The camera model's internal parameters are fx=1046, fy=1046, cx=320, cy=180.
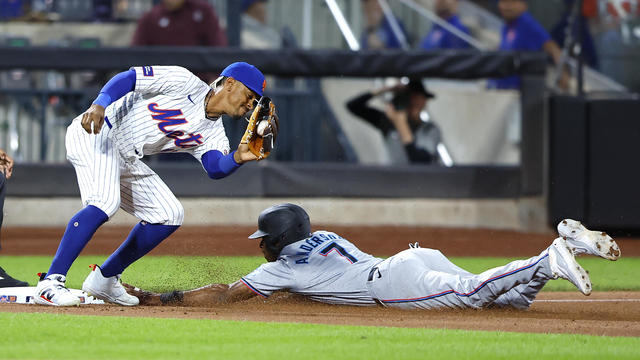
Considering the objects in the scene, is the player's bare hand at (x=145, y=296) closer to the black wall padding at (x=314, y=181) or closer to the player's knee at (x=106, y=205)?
the player's knee at (x=106, y=205)

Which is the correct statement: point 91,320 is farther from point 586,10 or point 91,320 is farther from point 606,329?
point 586,10

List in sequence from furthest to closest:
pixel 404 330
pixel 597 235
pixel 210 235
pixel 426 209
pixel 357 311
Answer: pixel 426 209 → pixel 210 235 → pixel 357 311 → pixel 597 235 → pixel 404 330

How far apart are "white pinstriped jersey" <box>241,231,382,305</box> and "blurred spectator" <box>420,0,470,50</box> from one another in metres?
7.49

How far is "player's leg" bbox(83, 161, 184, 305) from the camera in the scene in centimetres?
598

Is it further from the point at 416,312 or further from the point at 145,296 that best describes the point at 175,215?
the point at 416,312

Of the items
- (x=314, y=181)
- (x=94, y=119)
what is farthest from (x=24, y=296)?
(x=314, y=181)

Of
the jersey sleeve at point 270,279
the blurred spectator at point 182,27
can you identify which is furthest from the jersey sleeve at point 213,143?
the blurred spectator at point 182,27

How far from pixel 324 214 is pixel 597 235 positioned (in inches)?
263

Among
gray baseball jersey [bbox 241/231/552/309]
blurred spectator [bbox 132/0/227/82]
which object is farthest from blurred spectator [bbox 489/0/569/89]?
gray baseball jersey [bbox 241/231/552/309]

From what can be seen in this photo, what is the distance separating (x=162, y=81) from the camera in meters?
5.88

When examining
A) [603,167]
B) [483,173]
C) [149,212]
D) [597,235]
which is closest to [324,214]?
[483,173]

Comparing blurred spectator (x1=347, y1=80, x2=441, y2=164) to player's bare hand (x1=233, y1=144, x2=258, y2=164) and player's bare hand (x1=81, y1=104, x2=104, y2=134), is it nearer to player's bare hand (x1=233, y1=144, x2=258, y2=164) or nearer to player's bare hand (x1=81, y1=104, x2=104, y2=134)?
player's bare hand (x1=233, y1=144, x2=258, y2=164)

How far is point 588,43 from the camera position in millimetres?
11805

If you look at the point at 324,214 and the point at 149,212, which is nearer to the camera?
the point at 149,212
